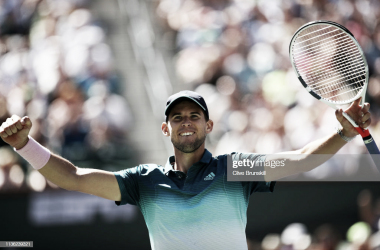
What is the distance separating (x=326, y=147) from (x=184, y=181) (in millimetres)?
799

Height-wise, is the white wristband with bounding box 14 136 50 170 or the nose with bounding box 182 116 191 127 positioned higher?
the nose with bounding box 182 116 191 127

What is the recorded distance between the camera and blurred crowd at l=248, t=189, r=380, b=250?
5859 millimetres

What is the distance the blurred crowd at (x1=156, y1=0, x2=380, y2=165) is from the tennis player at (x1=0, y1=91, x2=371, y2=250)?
3373 mm

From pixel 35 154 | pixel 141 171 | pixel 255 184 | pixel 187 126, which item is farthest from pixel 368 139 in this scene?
pixel 35 154

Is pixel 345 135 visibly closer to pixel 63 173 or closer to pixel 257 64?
pixel 63 173

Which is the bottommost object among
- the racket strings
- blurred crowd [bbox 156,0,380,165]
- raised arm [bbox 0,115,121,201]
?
raised arm [bbox 0,115,121,201]

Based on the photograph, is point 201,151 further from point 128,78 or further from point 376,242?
point 128,78

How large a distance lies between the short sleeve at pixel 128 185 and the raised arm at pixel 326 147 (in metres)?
0.81

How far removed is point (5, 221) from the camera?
19.1ft

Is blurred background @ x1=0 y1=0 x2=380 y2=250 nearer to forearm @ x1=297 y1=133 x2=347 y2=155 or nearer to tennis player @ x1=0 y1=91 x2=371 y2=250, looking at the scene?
tennis player @ x1=0 y1=91 x2=371 y2=250

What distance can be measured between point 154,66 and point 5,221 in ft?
10.8

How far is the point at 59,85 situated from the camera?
7.30 meters

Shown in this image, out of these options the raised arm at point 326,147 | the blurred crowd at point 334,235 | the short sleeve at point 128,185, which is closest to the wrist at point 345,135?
the raised arm at point 326,147

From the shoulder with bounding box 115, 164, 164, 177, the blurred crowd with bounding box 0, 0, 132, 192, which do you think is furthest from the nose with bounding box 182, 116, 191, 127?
the blurred crowd with bounding box 0, 0, 132, 192
